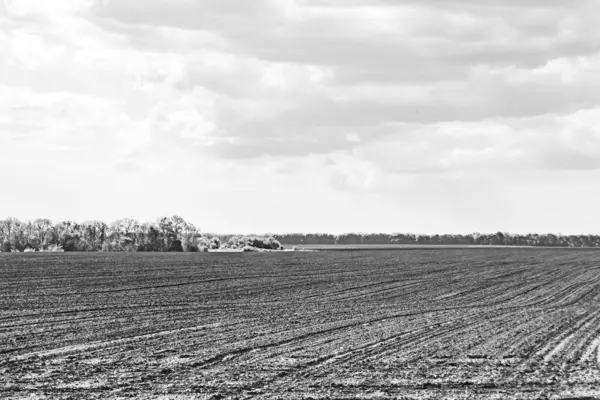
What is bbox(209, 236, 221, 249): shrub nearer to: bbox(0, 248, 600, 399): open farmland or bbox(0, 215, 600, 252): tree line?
bbox(0, 215, 600, 252): tree line

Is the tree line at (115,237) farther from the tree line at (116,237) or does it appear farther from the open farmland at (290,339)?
the open farmland at (290,339)

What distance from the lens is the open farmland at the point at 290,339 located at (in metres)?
15.3

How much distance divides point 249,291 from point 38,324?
15.0 meters

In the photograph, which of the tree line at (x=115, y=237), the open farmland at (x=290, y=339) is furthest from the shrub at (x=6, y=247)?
the open farmland at (x=290, y=339)

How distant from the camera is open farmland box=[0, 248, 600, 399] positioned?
1532 centimetres

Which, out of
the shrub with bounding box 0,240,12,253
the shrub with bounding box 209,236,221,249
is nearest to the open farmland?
the shrub with bounding box 0,240,12,253

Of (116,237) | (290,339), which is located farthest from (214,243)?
(290,339)

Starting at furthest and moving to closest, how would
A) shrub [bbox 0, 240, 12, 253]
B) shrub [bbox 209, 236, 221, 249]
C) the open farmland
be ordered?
shrub [bbox 209, 236, 221, 249] → shrub [bbox 0, 240, 12, 253] → the open farmland

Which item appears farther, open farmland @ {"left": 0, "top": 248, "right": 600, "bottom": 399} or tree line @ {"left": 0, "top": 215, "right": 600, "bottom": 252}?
tree line @ {"left": 0, "top": 215, "right": 600, "bottom": 252}

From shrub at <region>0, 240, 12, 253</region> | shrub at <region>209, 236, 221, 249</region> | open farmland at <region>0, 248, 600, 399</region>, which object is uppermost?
shrub at <region>209, 236, 221, 249</region>

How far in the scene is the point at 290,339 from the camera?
71.7 ft

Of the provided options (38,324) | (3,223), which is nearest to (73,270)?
(38,324)

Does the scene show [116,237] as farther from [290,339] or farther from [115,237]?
[290,339]

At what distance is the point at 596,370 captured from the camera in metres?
17.3
